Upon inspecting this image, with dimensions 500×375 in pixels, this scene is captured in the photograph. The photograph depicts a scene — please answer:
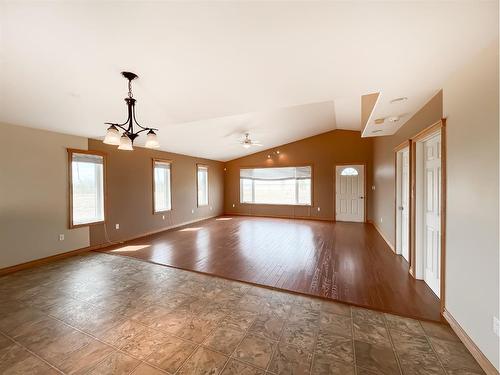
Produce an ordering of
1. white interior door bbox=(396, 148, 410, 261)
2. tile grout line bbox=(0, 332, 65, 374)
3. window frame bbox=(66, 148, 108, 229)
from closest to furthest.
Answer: tile grout line bbox=(0, 332, 65, 374)
white interior door bbox=(396, 148, 410, 261)
window frame bbox=(66, 148, 108, 229)

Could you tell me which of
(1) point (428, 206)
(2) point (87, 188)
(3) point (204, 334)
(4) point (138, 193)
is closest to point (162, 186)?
(4) point (138, 193)

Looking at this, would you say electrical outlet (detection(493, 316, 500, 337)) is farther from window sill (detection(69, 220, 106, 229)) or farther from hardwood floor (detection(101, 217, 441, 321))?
window sill (detection(69, 220, 106, 229))

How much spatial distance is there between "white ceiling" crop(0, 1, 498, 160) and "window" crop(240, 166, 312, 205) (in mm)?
4941

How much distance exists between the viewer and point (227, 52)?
175cm

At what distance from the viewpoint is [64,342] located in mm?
1819

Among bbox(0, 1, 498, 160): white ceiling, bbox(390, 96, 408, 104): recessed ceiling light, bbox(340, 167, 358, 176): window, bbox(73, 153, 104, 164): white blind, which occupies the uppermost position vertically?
bbox(0, 1, 498, 160): white ceiling

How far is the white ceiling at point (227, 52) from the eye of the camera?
4.41ft

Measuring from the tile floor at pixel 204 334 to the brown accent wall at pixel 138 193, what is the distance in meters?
2.16

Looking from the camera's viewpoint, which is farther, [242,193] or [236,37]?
[242,193]

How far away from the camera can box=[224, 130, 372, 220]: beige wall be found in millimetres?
7086

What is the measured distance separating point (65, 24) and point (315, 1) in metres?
1.75

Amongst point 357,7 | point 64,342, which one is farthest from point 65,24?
point 64,342

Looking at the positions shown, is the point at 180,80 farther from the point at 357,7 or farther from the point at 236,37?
the point at 357,7

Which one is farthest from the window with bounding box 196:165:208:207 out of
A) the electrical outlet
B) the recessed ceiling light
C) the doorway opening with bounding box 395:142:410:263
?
the electrical outlet
